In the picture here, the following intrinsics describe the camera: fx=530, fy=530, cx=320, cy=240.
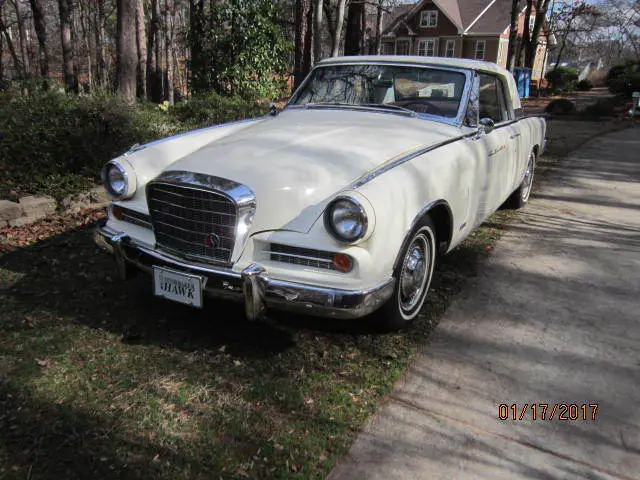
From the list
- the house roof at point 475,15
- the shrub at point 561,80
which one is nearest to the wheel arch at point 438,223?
the shrub at point 561,80

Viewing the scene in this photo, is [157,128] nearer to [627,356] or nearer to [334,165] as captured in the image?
[334,165]

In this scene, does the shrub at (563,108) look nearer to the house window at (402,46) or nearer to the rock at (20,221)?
the rock at (20,221)

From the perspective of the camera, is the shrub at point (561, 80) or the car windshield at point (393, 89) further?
the shrub at point (561, 80)

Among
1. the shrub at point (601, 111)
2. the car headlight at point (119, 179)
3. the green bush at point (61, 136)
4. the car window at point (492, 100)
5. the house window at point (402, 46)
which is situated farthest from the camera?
the house window at point (402, 46)

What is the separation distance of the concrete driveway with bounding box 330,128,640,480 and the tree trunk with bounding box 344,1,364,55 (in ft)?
33.2

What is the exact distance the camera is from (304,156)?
3.34m

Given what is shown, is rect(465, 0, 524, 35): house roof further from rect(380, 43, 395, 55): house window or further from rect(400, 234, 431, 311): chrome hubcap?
rect(400, 234, 431, 311): chrome hubcap

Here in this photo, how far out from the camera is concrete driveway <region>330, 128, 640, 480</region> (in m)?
2.45

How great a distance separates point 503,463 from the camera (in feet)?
7.97

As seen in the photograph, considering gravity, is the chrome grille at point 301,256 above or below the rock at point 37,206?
above

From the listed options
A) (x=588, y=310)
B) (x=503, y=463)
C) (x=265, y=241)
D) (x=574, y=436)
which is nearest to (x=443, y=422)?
(x=503, y=463)

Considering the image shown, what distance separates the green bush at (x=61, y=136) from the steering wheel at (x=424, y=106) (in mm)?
3866
